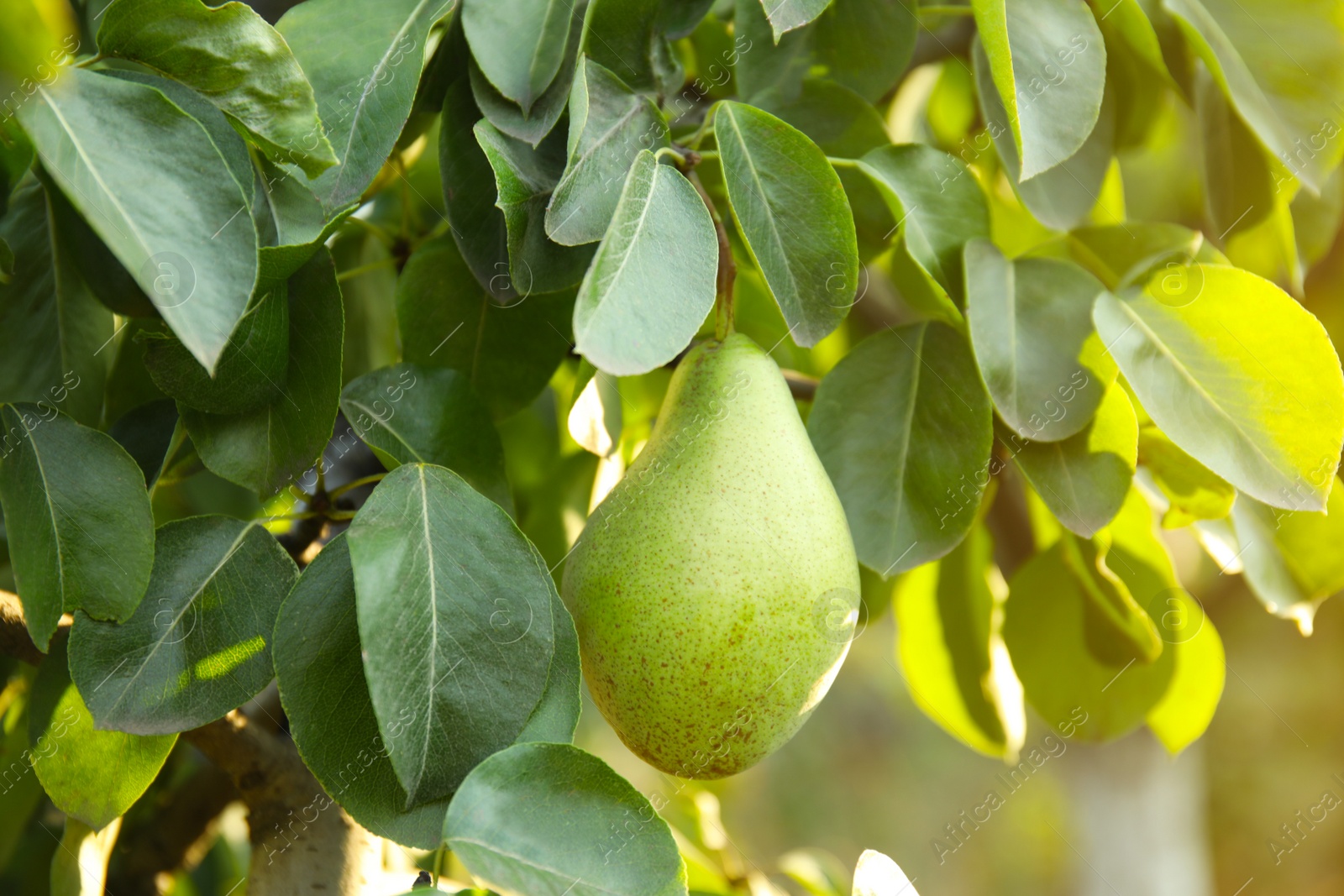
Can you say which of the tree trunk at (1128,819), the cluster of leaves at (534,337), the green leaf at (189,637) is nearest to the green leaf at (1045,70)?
the cluster of leaves at (534,337)

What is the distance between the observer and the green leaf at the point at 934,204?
408 mm

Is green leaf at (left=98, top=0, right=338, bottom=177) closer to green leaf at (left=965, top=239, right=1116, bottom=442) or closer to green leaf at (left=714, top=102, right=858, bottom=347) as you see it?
green leaf at (left=714, top=102, right=858, bottom=347)

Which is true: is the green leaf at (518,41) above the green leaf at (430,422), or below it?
above

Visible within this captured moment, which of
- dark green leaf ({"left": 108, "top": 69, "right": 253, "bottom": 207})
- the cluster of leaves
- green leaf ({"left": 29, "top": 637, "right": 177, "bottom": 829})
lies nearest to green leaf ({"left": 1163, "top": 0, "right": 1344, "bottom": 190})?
the cluster of leaves

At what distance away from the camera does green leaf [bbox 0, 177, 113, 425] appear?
0.39 metres

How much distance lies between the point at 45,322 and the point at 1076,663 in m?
0.54

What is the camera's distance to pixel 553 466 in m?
0.58

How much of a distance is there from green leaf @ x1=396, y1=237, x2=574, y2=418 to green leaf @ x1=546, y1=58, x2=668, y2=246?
92 mm

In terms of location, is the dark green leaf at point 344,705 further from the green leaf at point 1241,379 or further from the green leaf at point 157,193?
the green leaf at point 1241,379

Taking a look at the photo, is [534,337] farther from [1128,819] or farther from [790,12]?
[1128,819]

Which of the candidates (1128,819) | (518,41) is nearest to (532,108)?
(518,41)

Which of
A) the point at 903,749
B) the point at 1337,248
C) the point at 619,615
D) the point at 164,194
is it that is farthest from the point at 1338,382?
the point at 903,749

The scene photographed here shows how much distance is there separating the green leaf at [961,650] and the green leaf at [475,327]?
0.30 metres

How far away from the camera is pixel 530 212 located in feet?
1.12
